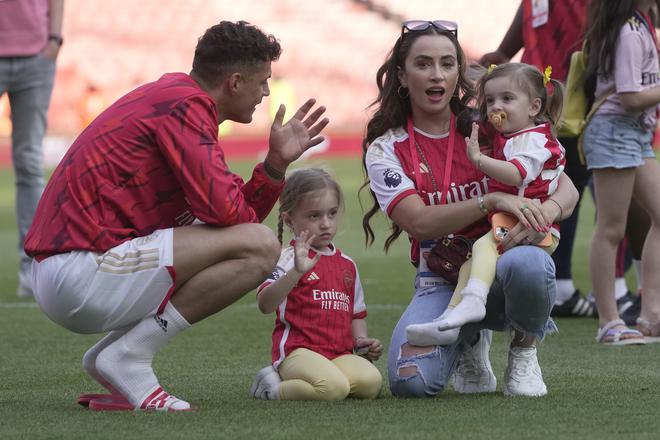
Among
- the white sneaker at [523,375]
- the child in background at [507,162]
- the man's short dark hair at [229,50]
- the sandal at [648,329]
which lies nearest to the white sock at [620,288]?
the sandal at [648,329]

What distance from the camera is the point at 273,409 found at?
3.86 metres

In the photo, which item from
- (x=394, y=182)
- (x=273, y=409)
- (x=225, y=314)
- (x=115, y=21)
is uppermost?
(x=394, y=182)

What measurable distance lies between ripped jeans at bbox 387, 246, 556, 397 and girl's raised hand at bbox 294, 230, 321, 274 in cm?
47

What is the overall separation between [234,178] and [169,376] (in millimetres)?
1193

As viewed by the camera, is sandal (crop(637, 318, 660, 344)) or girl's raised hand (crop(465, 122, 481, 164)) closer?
girl's raised hand (crop(465, 122, 481, 164))

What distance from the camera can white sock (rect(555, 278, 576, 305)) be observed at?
22.1ft

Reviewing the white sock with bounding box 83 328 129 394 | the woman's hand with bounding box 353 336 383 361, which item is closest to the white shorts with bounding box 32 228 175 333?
the white sock with bounding box 83 328 129 394

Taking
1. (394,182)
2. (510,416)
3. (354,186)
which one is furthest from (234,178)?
(354,186)

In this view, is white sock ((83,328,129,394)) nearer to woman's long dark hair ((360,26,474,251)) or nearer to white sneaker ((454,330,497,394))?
woman's long dark hair ((360,26,474,251))

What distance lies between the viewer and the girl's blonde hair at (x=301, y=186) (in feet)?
14.3

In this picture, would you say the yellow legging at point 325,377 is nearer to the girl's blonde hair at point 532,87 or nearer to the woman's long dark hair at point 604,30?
the girl's blonde hair at point 532,87

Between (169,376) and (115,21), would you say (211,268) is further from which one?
(115,21)

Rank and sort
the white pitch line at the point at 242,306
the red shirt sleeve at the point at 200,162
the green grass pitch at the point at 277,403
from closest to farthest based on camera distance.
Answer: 1. the green grass pitch at the point at 277,403
2. the red shirt sleeve at the point at 200,162
3. the white pitch line at the point at 242,306

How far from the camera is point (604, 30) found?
18.2 feet
